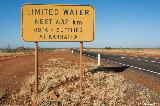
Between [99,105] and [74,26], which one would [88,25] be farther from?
[99,105]

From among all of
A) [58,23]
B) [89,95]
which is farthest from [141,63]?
[89,95]

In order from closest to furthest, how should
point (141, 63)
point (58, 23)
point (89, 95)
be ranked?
point (89, 95) < point (58, 23) < point (141, 63)

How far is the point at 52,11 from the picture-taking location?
10984 mm

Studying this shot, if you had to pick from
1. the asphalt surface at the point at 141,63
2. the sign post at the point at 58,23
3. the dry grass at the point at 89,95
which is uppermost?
the sign post at the point at 58,23

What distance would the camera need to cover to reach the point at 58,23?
11.1 metres

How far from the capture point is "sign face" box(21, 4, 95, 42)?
10867 millimetres

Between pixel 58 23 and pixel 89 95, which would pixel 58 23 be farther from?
pixel 89 95

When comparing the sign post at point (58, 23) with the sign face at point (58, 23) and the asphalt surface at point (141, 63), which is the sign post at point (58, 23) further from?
the asphalt surface at point (141, 63)

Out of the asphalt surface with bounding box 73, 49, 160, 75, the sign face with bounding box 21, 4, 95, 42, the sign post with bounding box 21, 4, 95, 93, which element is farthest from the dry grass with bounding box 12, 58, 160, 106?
the asphalt surface with bounding box 73, 49, 160, 75

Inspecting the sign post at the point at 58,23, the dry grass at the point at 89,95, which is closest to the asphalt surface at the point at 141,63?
the dry grass at the point at 89,95

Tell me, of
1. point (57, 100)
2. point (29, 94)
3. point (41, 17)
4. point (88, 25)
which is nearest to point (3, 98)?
point (29, 94)

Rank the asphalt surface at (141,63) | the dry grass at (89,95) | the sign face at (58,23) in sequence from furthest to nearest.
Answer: the asphalt surface at (141,63), the sign face at (58,23), the dry grass at (89,95)

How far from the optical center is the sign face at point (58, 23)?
35.7 ft

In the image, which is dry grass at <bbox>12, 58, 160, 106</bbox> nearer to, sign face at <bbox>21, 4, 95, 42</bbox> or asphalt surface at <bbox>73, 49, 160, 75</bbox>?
sign face at <bbox>21, 4, 95, 42</bbox>
